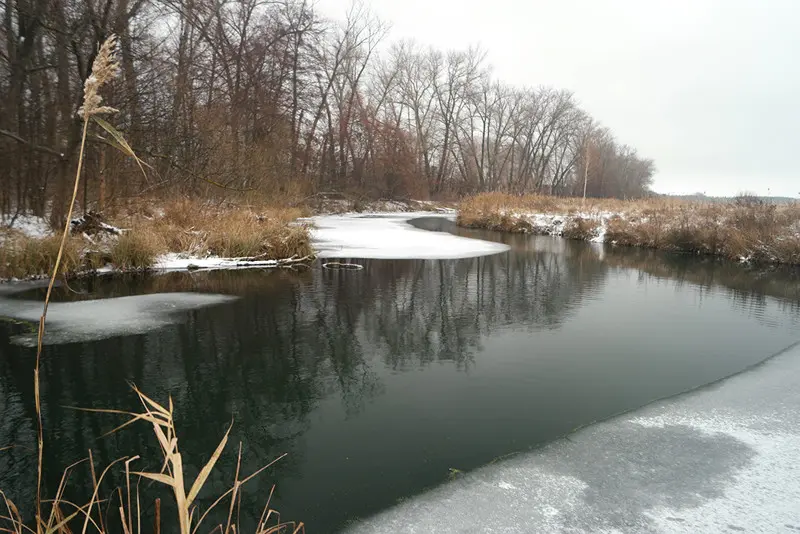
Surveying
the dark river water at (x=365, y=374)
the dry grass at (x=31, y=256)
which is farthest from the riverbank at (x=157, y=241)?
the dark river water at (x=365, y=374)

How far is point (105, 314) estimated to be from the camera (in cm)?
686

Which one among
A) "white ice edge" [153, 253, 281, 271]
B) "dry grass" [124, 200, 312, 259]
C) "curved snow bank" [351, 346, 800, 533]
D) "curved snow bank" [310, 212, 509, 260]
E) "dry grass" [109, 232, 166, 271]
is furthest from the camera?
"curved snow bank" [310, 212, 509, 260]

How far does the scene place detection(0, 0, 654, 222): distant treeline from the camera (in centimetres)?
1034

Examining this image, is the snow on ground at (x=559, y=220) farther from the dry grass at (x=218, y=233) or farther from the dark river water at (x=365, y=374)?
the dry grass at (x=218, y=233)

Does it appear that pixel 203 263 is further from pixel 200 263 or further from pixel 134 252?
pixel 134 252

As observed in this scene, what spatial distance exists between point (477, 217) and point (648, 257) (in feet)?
40.6

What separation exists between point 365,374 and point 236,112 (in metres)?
16.6

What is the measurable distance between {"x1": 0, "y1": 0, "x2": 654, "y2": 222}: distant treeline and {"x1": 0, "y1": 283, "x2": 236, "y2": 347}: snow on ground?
200cm

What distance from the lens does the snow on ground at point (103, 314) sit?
598cm

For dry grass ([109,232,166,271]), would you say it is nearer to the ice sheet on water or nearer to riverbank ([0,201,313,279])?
riverbank ([0,201,313,279])

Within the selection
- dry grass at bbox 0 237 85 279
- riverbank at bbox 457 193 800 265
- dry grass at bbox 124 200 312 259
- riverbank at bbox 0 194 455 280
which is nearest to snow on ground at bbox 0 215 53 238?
riverbank at bbox 0 194 455 280

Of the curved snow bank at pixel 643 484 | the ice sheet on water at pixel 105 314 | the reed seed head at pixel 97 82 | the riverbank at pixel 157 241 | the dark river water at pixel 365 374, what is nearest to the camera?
the reed seed head at pixel 97 82

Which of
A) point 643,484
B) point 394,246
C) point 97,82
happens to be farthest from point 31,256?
point 643,484

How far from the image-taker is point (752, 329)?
701 centimetres
